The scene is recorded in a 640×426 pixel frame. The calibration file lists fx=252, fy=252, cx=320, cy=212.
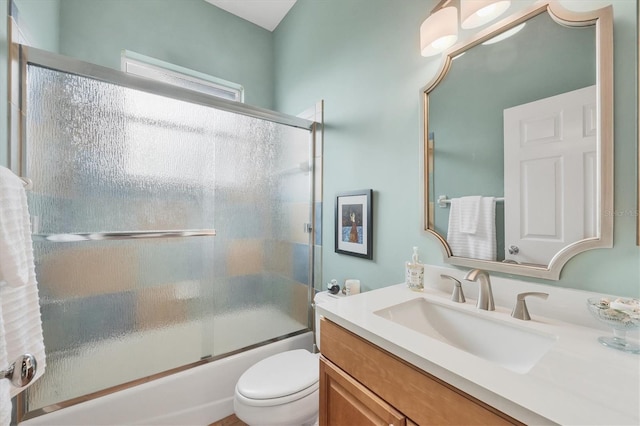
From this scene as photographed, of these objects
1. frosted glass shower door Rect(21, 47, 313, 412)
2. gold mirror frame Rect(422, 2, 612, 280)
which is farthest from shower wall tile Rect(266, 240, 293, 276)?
gold mirror frame Rect(422, 2, 612, 280)

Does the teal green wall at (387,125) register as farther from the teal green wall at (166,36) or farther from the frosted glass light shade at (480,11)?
the teal green wall at (166,36)

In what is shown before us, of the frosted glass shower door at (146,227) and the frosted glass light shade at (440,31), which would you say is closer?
the frosted glass light shade at (440,31)

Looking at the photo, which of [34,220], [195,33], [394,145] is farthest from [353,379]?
[195,33]

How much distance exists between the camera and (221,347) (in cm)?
155

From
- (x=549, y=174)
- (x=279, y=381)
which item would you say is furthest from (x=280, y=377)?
(x=549, y=174)

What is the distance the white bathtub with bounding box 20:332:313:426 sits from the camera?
1184 mm

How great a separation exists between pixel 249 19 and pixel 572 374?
9.87 ft

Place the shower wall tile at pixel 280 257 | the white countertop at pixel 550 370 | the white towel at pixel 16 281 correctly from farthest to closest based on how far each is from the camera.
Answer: the shower wall tile at pixel 280 257 → the white towel at pixel 16 281 → the white countertop at pixel 550 370

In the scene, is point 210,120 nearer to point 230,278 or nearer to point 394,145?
point 230,278

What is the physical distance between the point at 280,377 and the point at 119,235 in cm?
107

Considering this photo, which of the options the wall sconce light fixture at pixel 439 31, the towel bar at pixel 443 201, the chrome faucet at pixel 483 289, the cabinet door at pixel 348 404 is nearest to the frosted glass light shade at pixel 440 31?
the wall sconce light fixture at pixel 439 31

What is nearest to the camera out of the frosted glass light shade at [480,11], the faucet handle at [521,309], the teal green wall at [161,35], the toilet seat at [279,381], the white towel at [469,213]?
the faucet handle at [521,309]

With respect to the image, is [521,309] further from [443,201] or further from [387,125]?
[387,125]

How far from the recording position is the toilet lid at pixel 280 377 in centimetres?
111
